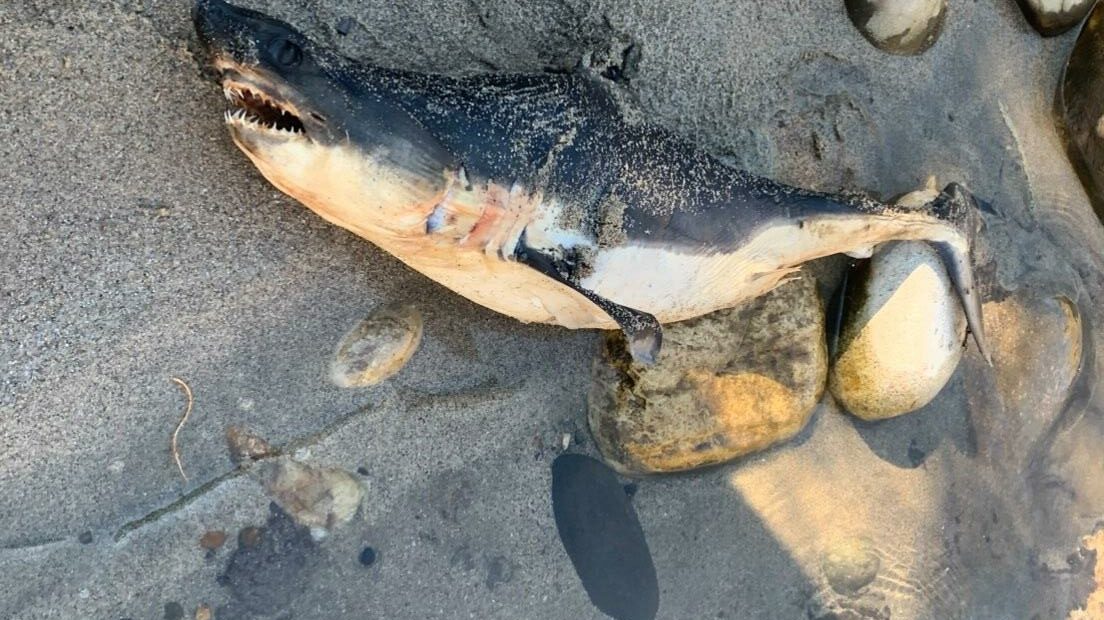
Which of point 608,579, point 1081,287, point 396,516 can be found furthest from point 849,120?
point 396,516

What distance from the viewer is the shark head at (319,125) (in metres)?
2.22

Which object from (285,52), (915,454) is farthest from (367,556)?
(915,454)

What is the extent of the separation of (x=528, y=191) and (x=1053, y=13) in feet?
10.9

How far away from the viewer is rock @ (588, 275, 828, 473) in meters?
3.45

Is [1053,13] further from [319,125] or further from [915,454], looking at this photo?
[319,125]

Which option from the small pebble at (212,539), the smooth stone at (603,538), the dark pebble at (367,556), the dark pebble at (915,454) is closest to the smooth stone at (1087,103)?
the dark pebble at (915,454)

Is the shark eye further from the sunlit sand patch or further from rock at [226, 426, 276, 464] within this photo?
the sunlit sand patch

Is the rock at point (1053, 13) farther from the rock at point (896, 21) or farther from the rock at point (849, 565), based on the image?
the rock at point (849, 565)

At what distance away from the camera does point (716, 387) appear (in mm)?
3535

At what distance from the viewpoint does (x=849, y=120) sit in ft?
12.2

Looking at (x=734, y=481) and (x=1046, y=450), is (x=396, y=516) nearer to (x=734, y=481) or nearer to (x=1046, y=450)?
(x=734, y=481)

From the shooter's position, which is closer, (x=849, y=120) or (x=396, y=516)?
(x=396, y=516)

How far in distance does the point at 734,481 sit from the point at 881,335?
3.29ft

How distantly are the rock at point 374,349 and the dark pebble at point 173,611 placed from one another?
100 cm
